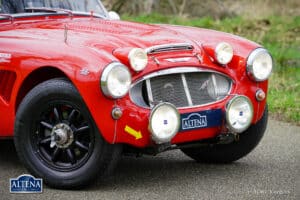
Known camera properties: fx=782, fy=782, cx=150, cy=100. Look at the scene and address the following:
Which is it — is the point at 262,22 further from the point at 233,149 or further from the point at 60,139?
the point at 60,139

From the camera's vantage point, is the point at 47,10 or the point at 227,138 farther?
the point at 47,10

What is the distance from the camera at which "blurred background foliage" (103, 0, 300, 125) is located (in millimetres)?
8984

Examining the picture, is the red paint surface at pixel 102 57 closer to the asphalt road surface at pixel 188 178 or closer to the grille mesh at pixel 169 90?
the grille mesh at pixel 169 90

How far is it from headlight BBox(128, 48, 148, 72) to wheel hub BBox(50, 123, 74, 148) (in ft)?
1.95

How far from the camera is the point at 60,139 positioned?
5.15m

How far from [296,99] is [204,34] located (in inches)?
118

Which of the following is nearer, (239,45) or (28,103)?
(28,103)

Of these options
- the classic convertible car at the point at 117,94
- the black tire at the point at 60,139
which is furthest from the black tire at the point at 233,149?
the black tire at the point at 60,139

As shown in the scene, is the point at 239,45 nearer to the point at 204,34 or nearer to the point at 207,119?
the point at 204,34

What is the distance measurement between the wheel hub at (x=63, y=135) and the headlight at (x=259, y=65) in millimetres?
1379

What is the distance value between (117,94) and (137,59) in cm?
31

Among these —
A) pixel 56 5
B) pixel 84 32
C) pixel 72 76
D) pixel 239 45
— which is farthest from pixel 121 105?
pixel 56 5

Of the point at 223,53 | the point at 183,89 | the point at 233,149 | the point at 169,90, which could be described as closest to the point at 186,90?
the point at 183,89

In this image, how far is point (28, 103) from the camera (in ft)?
17.0
